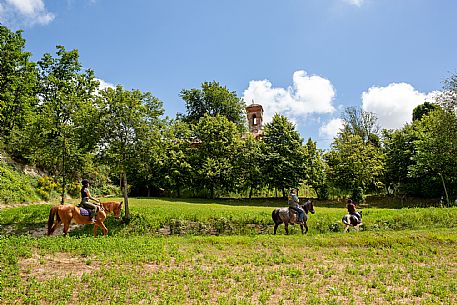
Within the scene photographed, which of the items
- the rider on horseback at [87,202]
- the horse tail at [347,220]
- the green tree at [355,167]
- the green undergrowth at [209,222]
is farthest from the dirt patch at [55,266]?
the green tree at [355,167]

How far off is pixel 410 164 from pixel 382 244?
29115 mm

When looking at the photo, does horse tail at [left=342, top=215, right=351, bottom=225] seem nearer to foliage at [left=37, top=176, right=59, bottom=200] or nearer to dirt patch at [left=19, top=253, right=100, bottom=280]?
dirt patch at [left=19, top=253, right=100, bottom=280]

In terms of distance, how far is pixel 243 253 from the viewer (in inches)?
486

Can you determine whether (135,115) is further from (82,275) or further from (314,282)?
(314,282)

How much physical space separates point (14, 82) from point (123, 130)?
21.2 metres

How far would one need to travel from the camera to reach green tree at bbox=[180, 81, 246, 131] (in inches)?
2131

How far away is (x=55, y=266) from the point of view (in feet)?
32.4

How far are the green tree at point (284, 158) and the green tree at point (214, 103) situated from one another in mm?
15647

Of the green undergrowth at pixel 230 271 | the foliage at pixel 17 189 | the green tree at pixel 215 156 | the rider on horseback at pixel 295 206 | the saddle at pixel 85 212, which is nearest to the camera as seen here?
the green undergrowth at pixel 230 271

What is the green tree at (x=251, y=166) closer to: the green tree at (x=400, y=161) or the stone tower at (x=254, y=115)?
the green tree at (x=400, y=161)

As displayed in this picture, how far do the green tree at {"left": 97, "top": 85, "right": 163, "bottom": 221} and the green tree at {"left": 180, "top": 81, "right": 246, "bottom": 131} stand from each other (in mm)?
34438

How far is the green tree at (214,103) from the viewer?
178ft

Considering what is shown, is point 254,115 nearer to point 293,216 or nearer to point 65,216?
point 293,216

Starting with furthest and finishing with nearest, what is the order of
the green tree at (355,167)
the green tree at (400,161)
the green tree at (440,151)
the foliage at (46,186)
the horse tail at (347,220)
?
the green tree at (400,161), the green tree at (355,167), the green tree at (440,151), the foliage at (46,186), the horse tail at (347,220)
